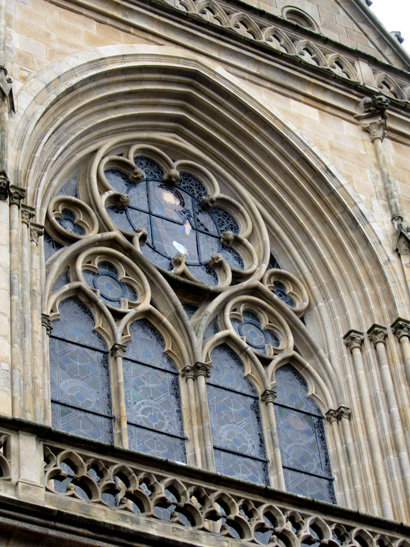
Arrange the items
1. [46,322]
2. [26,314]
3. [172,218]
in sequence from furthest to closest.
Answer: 1. [172,218]
2. [46,322]
3. [26,314]

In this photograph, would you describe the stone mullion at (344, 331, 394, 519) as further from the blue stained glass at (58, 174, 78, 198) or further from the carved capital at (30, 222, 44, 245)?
the carved capital at (30, 222, 44, 245)

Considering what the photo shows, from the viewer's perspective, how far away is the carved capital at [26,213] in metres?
15.6

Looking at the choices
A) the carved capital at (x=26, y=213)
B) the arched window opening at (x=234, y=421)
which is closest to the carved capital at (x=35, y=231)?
the carved capital at (x=26, y=213)

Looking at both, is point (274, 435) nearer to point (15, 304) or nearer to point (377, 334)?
point (377, 334)

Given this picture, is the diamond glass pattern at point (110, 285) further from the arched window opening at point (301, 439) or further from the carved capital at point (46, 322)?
the arched window opening at point (301, 439)

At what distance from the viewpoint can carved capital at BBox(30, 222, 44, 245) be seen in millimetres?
15766

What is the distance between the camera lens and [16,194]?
1545 centimetres

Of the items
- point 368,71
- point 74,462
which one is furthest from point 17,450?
point 368,71

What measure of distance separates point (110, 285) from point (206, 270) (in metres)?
1.35

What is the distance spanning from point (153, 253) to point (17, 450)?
196 inches

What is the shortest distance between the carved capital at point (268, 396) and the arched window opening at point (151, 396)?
0.95 metres

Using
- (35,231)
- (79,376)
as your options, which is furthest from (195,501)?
(35,231)

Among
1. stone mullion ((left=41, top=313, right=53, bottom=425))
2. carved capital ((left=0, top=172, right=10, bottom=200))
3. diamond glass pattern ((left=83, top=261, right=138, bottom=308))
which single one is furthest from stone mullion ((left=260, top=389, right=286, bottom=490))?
carved capital ((left=0, top=172, right=10, bottom=200))

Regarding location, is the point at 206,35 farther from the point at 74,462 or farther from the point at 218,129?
the point at 74,462
